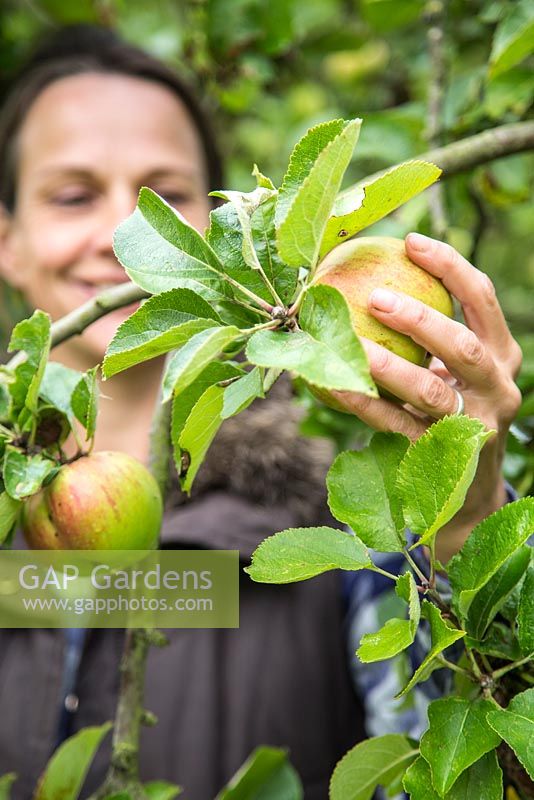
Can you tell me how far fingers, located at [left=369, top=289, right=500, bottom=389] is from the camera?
559mm

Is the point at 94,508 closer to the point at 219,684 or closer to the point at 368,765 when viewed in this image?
the point at 368,765

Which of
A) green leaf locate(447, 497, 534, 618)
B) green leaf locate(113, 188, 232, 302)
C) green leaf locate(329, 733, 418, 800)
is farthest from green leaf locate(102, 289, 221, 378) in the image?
green leaf locate(329, 733, 418, 800)

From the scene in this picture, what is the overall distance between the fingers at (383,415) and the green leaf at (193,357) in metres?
0.12

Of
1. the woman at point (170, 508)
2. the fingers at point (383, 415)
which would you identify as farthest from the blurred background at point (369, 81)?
the fingers at point (383, 415)

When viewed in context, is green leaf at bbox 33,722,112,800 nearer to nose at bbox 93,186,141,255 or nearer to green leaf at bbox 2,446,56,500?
green leaf at bbox 2,446,56,500

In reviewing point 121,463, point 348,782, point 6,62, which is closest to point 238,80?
point 6,62

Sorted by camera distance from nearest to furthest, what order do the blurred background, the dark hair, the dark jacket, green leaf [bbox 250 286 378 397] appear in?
green leaf [bbox 250 286 378 397] → the blurred background → the dark jacket → the dark hair

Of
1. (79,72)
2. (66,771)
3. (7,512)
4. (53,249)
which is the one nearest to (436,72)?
(53,249)

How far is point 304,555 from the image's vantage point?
0.57 m

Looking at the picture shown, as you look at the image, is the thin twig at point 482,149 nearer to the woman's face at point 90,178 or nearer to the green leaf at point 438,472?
the green leaf at point 438,472

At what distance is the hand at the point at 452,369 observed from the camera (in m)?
0.56

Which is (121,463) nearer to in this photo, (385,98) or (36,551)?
(36,551)

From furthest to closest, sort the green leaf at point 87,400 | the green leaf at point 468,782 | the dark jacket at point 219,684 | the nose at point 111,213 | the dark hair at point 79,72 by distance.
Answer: the dark hair at point 79,72 → the nose at point 111,213 → the dark jacket at point 219,684 → the green leaf at point 87,400 → the green leaf at point 468,782

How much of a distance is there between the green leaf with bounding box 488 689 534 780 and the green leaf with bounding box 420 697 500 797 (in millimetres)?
14
